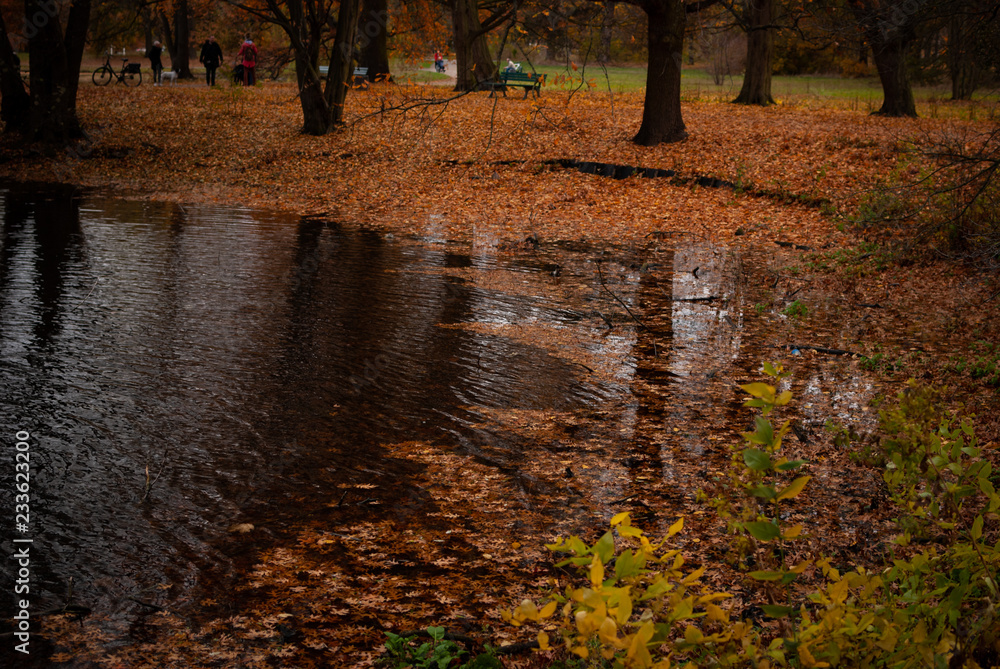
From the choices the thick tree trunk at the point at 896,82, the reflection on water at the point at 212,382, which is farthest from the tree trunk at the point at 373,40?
the reflection on water at the point at 212,382

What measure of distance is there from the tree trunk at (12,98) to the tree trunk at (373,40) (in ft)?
39.5

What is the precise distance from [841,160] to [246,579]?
15.9 metres

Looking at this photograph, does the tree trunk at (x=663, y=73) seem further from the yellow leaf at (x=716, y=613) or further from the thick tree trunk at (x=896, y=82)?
the yellow leaf at (x=716, y=613)

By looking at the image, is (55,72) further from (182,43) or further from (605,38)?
(182,43)

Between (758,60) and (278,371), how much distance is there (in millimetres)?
23946

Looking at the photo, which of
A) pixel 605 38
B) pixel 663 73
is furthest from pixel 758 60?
pixel 663 73

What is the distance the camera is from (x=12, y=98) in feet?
65.6

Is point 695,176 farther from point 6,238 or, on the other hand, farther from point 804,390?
point 6,238

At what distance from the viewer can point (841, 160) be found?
16859 mm

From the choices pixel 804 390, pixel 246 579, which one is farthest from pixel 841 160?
pixel 246 579

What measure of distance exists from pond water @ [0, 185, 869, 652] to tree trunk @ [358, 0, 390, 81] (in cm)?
1912

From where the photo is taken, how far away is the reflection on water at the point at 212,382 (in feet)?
15.5

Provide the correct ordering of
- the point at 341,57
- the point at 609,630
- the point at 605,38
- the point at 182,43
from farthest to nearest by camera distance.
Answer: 1. the point at 182,43
2. the point at 605,38
3. the point at 341,57
4. the point at 609,630

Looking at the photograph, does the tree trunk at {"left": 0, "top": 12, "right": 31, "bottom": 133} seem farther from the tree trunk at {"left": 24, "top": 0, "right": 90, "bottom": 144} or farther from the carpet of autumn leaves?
the carpet of autumn leaves
